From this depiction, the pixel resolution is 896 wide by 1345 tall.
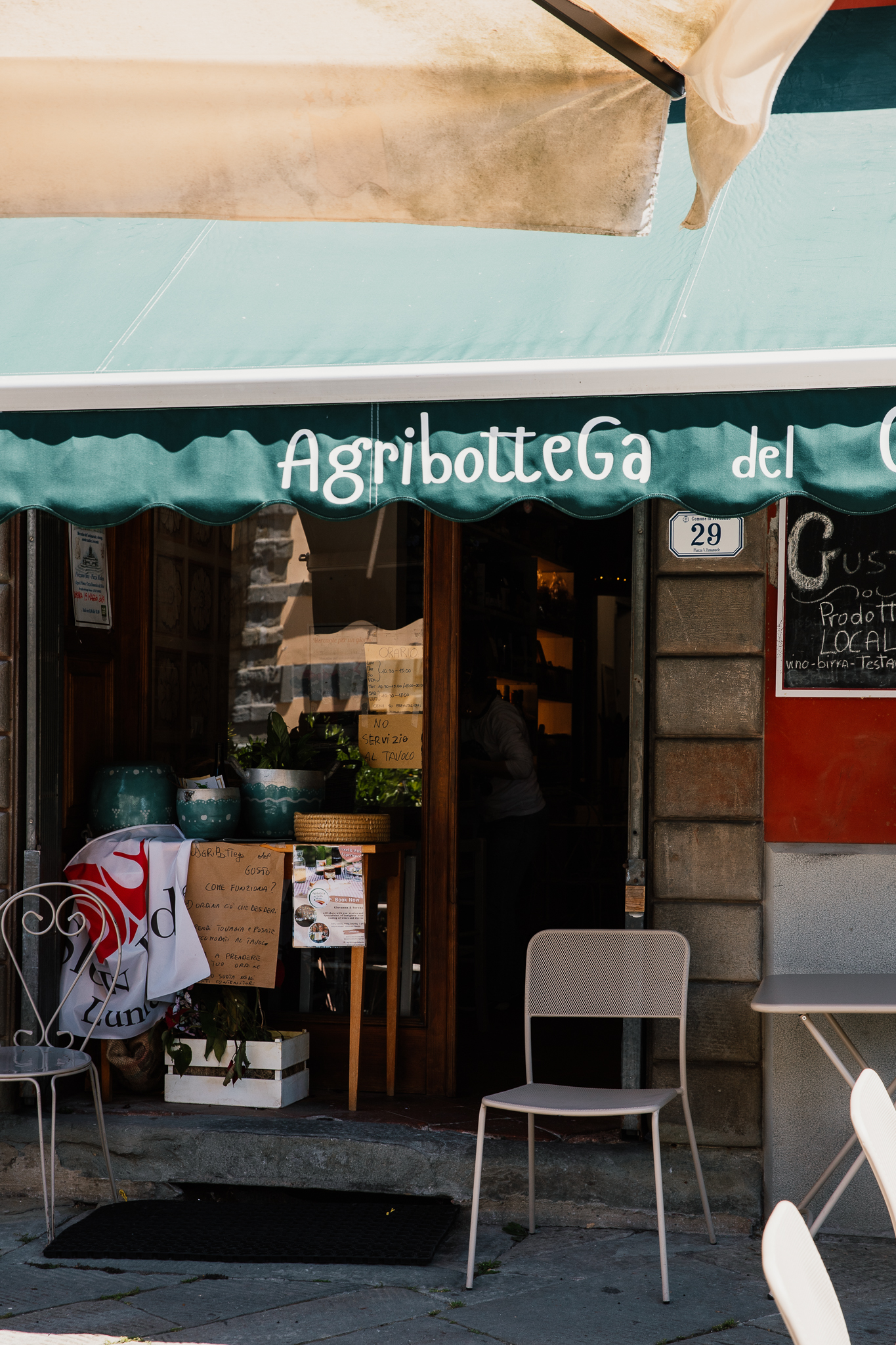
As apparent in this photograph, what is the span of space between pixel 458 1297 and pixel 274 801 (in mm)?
2135

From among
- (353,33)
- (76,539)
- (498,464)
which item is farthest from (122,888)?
(353,33)

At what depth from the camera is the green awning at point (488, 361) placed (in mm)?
3166

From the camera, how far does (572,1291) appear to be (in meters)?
3.90

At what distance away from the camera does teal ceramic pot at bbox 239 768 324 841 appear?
5.41 metres

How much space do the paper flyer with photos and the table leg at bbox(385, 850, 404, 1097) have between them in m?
0.17

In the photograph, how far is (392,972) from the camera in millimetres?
5277

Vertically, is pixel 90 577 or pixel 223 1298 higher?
pixel 90 577

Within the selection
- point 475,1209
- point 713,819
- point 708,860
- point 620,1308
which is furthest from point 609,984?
point 620,1308

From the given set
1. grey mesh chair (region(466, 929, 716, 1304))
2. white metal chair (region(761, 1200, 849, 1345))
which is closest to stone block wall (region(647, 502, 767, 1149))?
grey mesh chair (region(466, 929, 716, 1304))

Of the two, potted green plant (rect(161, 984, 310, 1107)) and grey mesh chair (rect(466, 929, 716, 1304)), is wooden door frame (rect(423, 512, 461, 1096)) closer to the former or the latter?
potted green plant (rect(161, 984, 310, 1107))

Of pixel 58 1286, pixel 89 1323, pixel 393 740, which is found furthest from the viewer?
pixel 393 740

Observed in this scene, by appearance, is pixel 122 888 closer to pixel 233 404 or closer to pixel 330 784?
pixel 330 784

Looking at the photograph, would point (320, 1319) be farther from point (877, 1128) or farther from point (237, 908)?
point (877, 1128)

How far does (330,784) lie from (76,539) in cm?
143
